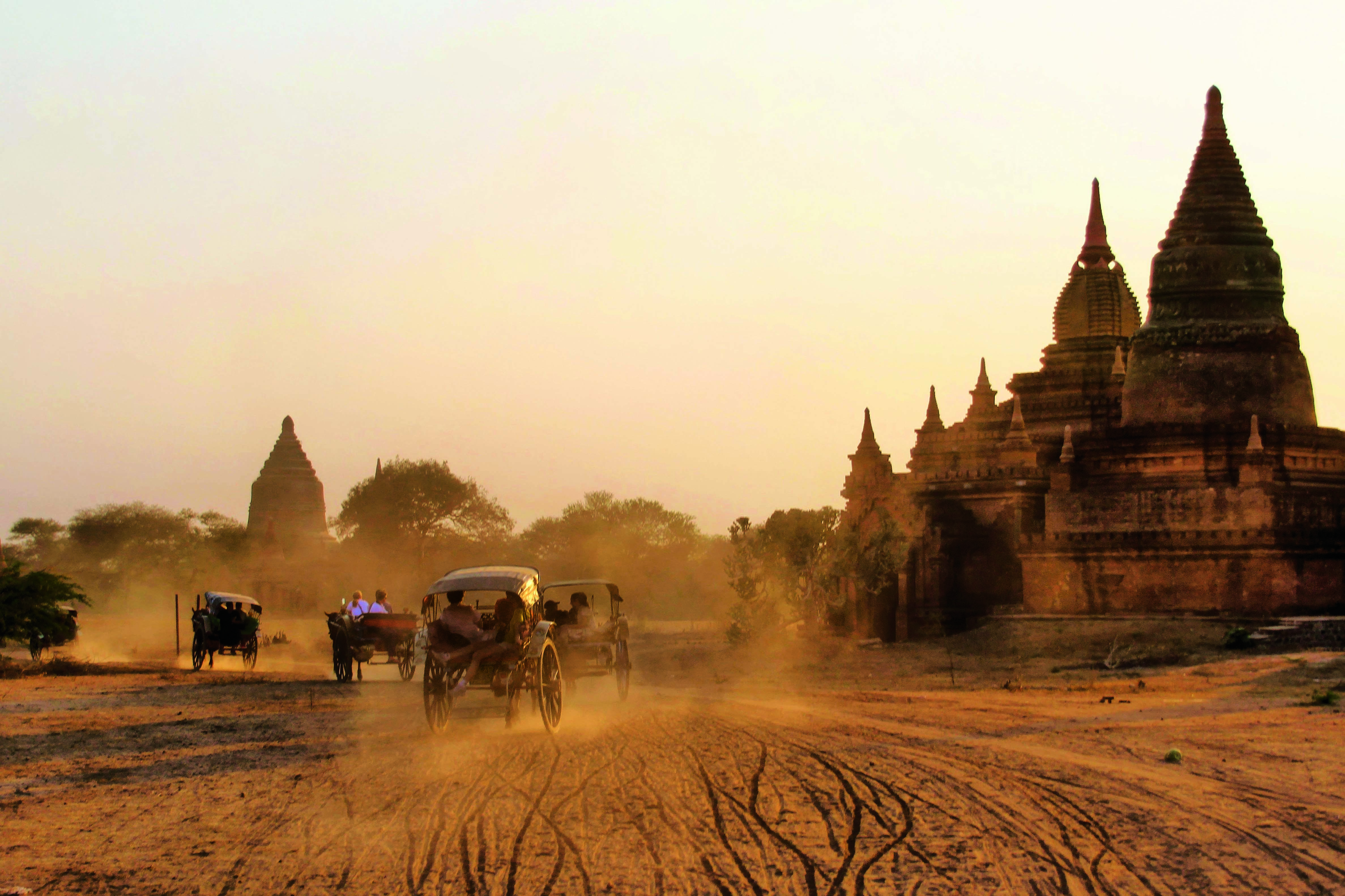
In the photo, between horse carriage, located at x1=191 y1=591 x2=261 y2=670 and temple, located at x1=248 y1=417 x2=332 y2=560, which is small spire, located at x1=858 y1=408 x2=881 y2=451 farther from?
temple, located at x1=248 y1=417 x2=332 y2=560

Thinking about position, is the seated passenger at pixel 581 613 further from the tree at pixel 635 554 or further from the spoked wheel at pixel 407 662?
the tree at pixel 635 554

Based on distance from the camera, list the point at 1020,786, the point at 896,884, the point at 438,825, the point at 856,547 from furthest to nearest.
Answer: the point at 856,547 → the point at 1020,786 → the point at 438,825 → the point at 896,884

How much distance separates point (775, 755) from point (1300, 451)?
24162 millimetres

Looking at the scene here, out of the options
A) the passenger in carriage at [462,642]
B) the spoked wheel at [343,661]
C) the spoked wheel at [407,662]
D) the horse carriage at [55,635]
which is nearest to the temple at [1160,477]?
the spoked wheel at [407,662]

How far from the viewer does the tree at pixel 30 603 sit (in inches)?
1008

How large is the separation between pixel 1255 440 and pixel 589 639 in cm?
1939

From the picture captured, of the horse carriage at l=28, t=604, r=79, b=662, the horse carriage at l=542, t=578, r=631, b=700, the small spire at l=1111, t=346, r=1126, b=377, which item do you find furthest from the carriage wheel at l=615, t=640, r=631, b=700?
the small spire at l=1111, t=346, r=1126, b=377

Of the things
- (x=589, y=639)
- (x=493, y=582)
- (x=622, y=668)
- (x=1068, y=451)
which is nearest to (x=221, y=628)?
(x=622, y=668)

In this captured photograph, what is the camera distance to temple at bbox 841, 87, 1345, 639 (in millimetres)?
31219

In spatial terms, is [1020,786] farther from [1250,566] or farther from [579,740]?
[1250,566]

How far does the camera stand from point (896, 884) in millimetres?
8516

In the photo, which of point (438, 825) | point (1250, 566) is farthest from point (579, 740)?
point (1250, 566)

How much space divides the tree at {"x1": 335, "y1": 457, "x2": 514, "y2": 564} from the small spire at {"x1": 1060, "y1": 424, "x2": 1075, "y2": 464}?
137 feet

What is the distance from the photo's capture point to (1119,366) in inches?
1610
